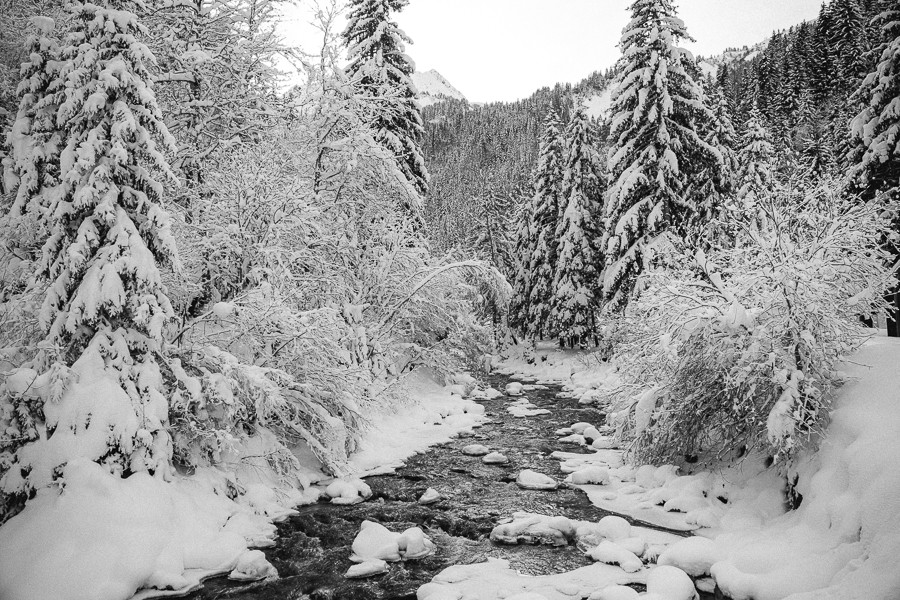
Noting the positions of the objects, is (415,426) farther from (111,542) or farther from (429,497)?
(111,542)

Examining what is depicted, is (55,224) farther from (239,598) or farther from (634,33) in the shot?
(634,33)

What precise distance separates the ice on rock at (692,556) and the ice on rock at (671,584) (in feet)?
1.50

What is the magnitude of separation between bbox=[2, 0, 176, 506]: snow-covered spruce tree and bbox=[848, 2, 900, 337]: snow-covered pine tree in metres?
19.9

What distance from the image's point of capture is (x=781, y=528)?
6742 millimetres

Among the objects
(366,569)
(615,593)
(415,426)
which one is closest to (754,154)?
(415,426)

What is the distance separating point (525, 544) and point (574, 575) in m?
1.16

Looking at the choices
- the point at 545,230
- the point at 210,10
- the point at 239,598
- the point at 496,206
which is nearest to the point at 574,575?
the point at 239,598

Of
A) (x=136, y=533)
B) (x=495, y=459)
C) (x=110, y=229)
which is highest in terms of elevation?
(x=110, y=229)

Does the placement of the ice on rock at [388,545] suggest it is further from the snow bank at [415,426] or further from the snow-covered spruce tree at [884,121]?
the snow-covered spruce tree at [884,121]

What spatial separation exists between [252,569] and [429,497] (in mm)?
3525

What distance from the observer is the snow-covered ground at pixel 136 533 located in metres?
5.71

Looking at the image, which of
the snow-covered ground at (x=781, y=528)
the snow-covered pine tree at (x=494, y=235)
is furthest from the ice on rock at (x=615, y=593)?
the snow-covered pine tree at (x=494, y=235)

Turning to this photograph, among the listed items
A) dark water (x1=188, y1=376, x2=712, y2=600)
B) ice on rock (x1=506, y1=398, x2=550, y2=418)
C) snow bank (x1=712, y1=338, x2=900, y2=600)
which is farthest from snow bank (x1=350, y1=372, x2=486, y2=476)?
snow bank (x1=712, y1=338, x2=900, y2=600)

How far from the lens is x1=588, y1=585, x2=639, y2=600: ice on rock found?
561 cm
